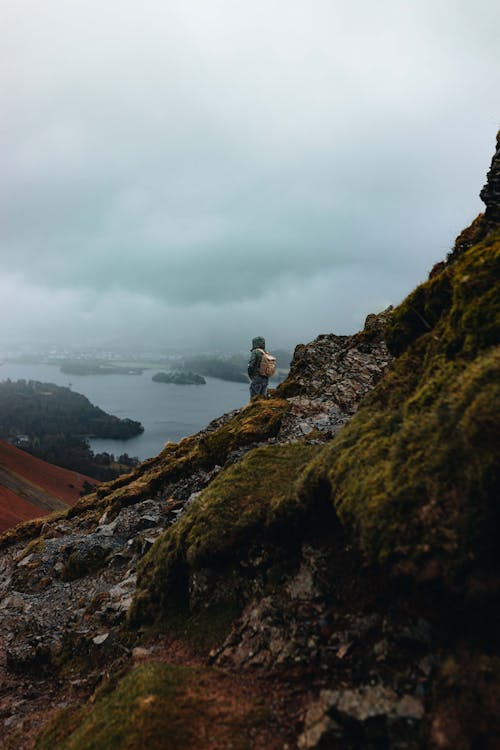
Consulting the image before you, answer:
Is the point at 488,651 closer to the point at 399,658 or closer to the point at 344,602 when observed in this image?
the point at 399,658

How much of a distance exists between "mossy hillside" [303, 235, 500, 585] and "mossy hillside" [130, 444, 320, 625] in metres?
1.21

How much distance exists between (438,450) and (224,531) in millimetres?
5713

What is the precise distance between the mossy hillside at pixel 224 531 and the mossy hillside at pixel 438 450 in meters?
1.21

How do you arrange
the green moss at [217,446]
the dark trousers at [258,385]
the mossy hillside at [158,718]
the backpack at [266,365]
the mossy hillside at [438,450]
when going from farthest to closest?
the dark trousers at [258,385] < the backpack at [266,365] < the green moss at [217,446] < the mossy hillside at [158,718] < the mossy hillside at [438,450]

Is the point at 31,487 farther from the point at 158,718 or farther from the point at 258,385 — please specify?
the point at 158,718

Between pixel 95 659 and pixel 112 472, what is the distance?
126379mm

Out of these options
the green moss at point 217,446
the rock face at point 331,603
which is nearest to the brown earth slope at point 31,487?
the green moss at point 217,446

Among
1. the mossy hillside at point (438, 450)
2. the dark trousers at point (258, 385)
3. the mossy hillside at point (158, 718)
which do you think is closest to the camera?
the mossy hillside at point (438, 450)

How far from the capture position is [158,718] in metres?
6.65

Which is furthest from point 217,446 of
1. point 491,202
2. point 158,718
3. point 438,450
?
point 438,450

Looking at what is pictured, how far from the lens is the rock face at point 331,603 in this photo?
586 centimetres

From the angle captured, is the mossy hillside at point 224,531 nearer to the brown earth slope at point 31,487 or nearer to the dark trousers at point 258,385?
the dark trousers at point 258,385

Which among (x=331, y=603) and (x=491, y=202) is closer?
(x=331, y=603)

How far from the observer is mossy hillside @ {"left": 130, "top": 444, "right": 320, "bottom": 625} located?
9.48 metres
